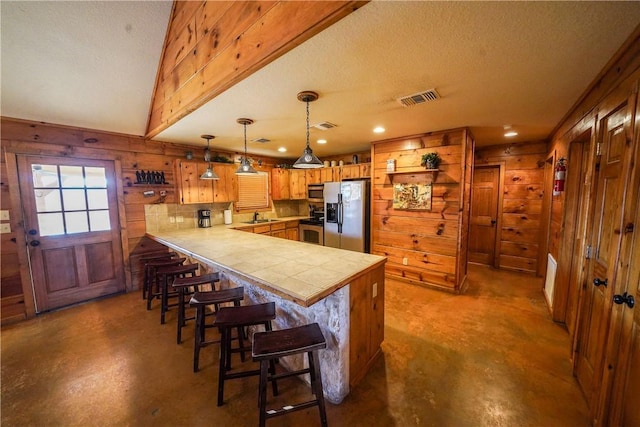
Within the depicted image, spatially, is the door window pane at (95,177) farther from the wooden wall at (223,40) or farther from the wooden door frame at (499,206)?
the wooden door frame at (499,206)

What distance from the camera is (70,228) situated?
322cm

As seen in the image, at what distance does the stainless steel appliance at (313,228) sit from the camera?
5.09 meters

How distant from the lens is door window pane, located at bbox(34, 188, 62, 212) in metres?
3.01

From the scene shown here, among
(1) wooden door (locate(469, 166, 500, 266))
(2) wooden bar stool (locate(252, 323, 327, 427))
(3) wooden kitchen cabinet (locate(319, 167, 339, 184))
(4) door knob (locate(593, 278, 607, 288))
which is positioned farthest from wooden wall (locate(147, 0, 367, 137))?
(1) wooden door (locate(469, 166, 500, 266))

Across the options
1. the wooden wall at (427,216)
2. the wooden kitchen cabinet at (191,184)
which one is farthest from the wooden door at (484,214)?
Answer: the wooden kitchen cabinet at (191,184)

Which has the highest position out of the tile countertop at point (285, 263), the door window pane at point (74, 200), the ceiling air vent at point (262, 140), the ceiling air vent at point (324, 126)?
the ceiling air vent at point (262, 140)

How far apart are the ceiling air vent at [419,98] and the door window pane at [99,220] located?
4246mm

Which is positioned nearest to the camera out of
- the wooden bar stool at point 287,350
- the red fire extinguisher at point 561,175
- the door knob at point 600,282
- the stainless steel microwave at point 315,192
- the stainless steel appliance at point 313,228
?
the wooden bar stool at point 287,350

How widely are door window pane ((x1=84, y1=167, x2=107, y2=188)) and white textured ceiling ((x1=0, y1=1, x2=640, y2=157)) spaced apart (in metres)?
0.60

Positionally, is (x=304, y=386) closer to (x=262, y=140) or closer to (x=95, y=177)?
(x=262, y=140)

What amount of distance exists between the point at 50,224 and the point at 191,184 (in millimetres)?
1754

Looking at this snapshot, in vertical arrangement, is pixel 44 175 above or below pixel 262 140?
below

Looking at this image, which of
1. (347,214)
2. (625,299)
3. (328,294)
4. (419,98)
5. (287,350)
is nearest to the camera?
(625,299)

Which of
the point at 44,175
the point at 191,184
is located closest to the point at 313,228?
the point at 191,184
